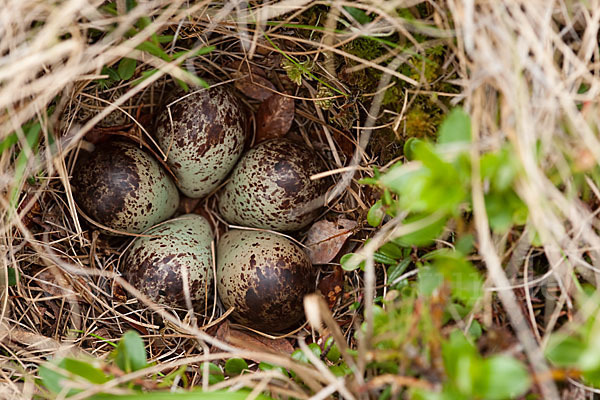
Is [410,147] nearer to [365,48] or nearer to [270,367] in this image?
[365,48]

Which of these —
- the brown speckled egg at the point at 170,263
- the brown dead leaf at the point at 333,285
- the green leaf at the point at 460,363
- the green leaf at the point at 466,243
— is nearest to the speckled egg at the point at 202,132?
the brown speckled egg at the point at 170,263

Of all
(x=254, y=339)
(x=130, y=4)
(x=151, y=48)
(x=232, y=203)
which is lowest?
(x=254, y=339)

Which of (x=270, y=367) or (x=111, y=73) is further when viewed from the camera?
(x=111, y=73)

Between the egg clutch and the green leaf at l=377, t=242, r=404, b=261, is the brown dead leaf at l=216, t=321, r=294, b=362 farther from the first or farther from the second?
the green leaf at l=377, t=242, r=404, b=261

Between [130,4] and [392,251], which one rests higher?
[130,4]

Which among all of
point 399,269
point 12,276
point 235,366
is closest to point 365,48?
point 399,269

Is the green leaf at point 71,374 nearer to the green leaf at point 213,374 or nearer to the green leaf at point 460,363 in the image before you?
the green leaf at point 213,374
